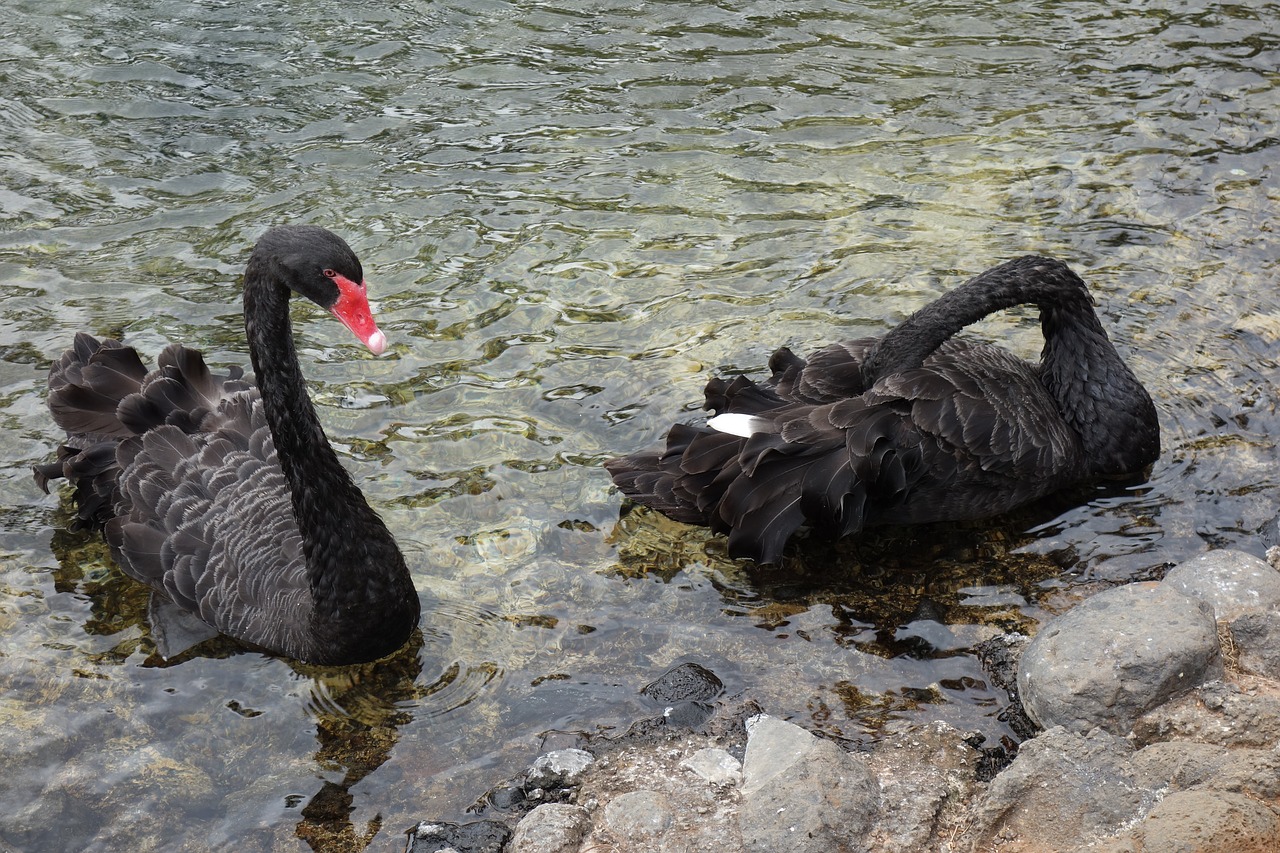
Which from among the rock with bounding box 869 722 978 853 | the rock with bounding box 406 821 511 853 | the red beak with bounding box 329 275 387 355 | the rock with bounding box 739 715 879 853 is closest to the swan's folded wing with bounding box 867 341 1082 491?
the rock with bounding box 869 722 978 853

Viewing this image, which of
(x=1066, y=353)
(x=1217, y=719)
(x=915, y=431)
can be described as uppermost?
(x=1066, y=353)

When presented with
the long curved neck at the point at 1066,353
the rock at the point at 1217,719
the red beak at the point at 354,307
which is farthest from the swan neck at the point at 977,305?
the red beak at the point at 354,307

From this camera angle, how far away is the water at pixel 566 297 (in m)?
4.16

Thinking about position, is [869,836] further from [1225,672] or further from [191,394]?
[191,394]

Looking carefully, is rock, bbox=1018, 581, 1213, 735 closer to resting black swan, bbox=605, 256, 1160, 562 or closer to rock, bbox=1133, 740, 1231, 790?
rock, bbox=1133, 740, 1231, 790

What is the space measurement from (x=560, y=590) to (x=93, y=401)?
79.8 inches

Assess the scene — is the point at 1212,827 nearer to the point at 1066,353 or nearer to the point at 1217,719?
the point at 1217,719

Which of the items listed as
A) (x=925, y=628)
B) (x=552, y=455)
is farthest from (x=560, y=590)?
(x=925, y=628)

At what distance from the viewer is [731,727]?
4035mm

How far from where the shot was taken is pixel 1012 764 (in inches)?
136

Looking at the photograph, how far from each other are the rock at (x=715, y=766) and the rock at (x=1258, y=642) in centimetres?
158

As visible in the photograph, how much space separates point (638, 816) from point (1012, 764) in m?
1.05

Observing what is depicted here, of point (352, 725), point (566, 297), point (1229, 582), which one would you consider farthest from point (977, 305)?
point (352, 725)

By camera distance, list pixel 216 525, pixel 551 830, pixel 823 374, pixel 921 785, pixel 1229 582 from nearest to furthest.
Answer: pixel 551 830 < pixel 921 785 < pixel 1229 582 < pixel 216 525 < pixel 823 374
